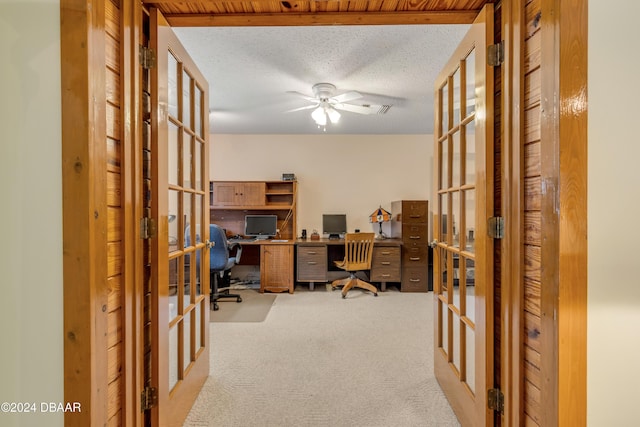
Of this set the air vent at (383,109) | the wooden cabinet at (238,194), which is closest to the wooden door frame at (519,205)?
the air vent at (383,109)

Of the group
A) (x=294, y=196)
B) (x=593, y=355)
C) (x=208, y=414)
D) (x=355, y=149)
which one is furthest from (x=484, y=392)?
(x=355, y=149)

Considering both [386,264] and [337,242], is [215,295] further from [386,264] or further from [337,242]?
[386,264]

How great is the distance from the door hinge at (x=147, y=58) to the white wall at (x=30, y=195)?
1.07 ft

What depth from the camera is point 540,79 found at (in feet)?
3.50

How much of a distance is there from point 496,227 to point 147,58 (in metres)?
1.62

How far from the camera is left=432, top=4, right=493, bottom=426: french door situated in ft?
4.49

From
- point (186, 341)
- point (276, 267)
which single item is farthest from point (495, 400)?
point (276, 267)

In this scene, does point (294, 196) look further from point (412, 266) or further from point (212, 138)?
point (412, 266)

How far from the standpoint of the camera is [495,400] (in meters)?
1.35

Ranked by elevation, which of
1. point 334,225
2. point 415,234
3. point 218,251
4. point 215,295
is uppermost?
point 334,225

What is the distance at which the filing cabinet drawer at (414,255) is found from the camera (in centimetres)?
445

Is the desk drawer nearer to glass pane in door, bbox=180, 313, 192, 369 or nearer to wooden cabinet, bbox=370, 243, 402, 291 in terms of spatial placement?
wooden cabinet, bbox=370, 243, 402, 291

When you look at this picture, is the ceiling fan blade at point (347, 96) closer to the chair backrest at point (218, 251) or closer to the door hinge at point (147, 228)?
the chair backrest at point (218, 251)

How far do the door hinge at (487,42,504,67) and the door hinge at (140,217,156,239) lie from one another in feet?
5.15
